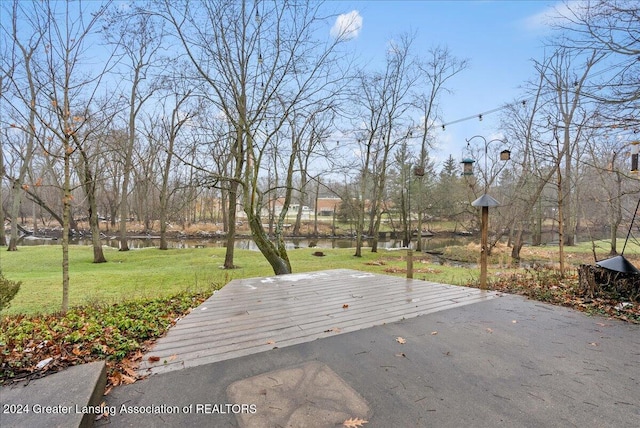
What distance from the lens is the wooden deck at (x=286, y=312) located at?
267cm

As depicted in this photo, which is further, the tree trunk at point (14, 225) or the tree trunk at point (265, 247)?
the tree trunk at point (14, 225)

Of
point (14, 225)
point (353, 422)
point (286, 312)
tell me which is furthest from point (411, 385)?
point (14, 225)

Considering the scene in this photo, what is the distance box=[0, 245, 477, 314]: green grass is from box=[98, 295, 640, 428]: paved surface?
3781 millimetres

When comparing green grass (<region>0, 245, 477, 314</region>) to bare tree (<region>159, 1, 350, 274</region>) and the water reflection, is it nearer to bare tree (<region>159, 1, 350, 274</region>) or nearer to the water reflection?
bare tree (<region>159, 1, 350, 274</region>)

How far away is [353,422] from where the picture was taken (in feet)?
5.74

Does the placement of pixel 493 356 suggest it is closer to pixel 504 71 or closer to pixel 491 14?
pixel 491 14

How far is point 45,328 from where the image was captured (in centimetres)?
297

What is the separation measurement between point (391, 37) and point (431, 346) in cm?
1315

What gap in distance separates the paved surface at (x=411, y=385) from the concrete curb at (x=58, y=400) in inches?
6.3

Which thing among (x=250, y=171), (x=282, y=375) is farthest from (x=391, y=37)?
(x=282, y=375)

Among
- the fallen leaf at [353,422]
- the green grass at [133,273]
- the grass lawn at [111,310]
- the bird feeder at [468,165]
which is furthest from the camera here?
the bird feeder at [468,165]

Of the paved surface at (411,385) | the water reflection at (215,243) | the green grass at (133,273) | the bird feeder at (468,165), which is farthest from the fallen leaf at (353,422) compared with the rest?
the water reflection at (215,243)

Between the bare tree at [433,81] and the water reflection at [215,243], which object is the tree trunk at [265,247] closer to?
the bare tree at [433,81]

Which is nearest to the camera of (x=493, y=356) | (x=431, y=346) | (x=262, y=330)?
(x=493, y=356)
